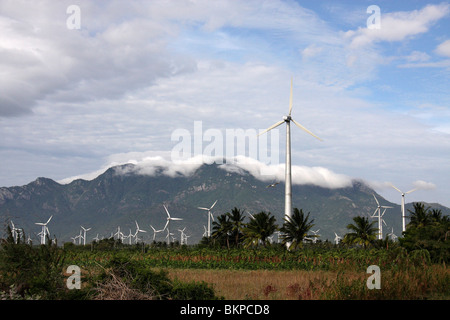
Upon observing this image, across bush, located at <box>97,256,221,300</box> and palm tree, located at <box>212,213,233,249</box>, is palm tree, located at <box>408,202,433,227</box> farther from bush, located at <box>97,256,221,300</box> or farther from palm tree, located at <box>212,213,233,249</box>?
bush, located at <box>97,256,221,300</box>

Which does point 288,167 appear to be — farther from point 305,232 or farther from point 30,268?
point 30,268

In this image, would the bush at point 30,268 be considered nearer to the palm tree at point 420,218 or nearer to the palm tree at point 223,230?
the palm tree at point 223,230

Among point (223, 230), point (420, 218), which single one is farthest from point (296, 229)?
point (420, 218)

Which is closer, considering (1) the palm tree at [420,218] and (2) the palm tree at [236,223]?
(1) the palm tree at [420,218]

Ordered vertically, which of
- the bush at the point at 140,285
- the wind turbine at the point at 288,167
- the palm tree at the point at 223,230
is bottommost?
the palm tree at the point at 223,230

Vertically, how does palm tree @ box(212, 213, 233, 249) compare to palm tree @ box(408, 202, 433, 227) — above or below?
below

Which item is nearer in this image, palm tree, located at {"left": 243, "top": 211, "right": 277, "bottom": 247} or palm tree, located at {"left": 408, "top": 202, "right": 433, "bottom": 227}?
palm tree, located at {"left": 243, "top": 211, "right": 277, "bottom": 247}

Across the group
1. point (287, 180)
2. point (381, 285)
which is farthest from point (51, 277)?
point (287, 180)

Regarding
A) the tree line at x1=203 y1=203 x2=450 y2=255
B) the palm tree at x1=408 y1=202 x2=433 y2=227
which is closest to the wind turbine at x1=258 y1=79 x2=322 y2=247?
the tree line at x1=203 y1=203 x2=450 y2=255

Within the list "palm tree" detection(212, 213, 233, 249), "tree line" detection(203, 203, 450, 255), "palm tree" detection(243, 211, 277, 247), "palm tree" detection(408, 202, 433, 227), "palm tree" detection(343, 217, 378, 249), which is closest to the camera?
"tree line" detection(203, 203, 450, 255)

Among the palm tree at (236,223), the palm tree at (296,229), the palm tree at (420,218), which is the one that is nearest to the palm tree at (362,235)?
the palm tree at (420,218)

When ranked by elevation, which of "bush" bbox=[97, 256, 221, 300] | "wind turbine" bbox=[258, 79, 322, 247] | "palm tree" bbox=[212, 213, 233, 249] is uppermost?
"wind turbine" bbox=[258, 79, 322, 247]

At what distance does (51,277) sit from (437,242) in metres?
27.5

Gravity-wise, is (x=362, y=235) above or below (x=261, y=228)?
below
